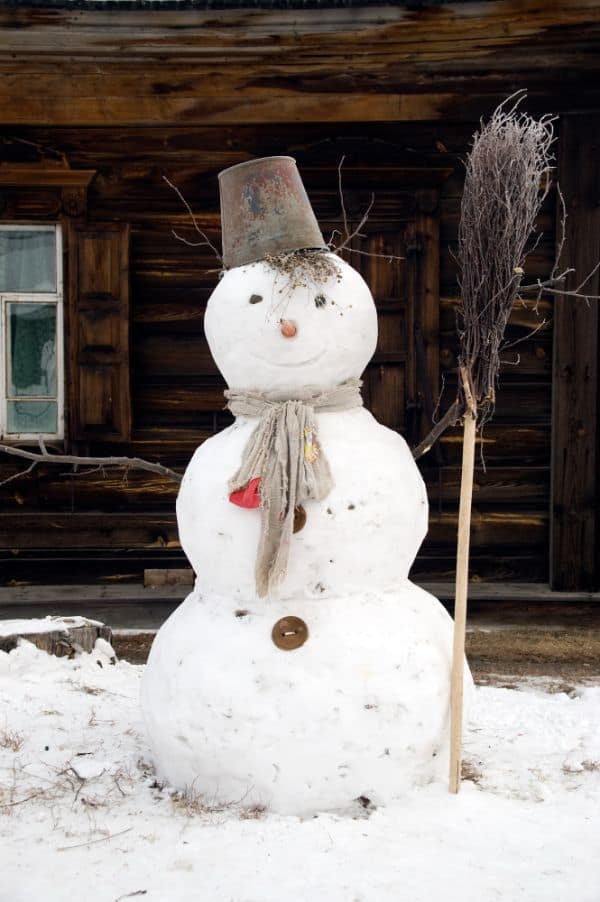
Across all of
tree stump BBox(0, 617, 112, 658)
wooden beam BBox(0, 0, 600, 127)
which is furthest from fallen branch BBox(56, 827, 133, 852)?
wooden beam BBox(0, 0, 600, 127)

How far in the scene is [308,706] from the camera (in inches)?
107

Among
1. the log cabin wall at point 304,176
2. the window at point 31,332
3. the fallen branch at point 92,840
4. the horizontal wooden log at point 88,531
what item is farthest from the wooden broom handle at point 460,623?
the window at point 31,332

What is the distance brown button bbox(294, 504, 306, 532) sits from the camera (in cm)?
280

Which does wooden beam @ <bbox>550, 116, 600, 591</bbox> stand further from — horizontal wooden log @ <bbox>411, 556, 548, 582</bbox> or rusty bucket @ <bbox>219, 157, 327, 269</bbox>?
rusty bucket @ <bbox>219, 157, 327, 269</bbox>

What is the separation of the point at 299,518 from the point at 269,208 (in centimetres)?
94

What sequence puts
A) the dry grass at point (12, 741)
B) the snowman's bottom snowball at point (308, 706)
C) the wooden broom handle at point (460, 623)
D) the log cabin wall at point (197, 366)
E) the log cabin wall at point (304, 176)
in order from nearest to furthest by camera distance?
1. the snowman's bottom snowball at point (308, 706)
2. the wooden broom handle at point (460, 623)
3. the dry grass at point (12, 741)
4. the log cabin wall at point (304, 176)
5. the log cabin wall at point (197, 366)

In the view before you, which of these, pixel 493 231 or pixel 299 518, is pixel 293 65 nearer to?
pixel 493 231

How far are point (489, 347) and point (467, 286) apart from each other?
19cm

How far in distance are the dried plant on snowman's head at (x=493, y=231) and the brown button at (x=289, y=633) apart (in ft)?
2.84

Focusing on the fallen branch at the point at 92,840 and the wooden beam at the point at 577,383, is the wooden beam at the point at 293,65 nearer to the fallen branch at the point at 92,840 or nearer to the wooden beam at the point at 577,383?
the wooden beam at the point at 577,383

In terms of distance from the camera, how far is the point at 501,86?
19.5 ft

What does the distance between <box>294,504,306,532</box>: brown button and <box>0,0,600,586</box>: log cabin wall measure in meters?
3.34

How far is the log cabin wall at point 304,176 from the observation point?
5.73 meters

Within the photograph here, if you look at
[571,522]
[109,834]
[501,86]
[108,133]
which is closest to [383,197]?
[501,86]
